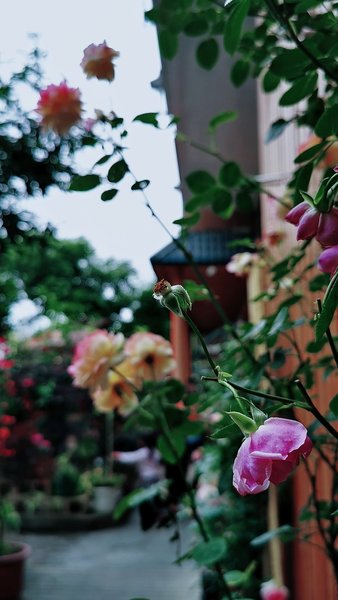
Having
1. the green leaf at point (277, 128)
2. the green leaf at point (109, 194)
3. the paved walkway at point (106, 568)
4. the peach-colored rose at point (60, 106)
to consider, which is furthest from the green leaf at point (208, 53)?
the paved walkway at point (106, 568)

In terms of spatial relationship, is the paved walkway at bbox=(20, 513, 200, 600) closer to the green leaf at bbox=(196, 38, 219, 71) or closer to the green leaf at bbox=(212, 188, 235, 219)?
the green leaf at bbox=(212, 188, 235, 219)

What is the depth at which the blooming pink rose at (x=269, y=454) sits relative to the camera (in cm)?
31

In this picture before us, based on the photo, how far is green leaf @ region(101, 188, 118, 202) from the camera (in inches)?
26.0

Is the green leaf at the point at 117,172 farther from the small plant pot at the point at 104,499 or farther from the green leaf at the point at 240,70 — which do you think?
the small plant pot at the point at 104,499

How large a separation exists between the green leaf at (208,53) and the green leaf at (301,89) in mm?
413

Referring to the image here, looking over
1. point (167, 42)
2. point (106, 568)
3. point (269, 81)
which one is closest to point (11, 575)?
point (106, 568)

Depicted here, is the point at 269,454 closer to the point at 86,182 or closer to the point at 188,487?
the point at 86,182

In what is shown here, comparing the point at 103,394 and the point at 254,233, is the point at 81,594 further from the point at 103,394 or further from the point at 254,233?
the point at 103,394

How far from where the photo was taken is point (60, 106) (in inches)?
28.4

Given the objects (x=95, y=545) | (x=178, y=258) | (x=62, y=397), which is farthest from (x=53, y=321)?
(x=178, y=258)

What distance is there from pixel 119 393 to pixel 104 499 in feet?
21.8

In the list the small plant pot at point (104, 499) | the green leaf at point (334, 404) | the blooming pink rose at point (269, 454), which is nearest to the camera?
the blooming pink rose at point (269, 454)

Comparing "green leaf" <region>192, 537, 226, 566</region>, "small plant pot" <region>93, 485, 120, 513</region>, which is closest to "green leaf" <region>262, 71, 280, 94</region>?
"green leaf" <region>192, 537, 226, 566</region>

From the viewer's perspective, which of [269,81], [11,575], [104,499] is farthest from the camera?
[104,499]
